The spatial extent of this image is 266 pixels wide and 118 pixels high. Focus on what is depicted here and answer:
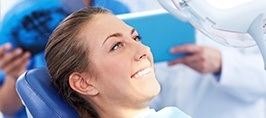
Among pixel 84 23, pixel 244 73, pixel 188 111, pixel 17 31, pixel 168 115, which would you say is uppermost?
pixel 84 23

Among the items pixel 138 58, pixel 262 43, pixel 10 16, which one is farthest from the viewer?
pixel 10 16

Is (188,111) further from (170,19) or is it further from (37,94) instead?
(37,94)

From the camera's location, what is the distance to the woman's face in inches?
45.3

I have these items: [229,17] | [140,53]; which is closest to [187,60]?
[140,53]

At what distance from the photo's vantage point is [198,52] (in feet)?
5.23

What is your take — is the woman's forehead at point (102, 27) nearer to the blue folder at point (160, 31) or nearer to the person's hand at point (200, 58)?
the blue folder at point (160, 31)

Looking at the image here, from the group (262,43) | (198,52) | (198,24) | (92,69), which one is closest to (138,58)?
(92,69)

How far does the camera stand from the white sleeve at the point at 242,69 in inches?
62.6

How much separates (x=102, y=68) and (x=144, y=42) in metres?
0.41

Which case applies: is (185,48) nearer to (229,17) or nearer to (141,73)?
(141,73)

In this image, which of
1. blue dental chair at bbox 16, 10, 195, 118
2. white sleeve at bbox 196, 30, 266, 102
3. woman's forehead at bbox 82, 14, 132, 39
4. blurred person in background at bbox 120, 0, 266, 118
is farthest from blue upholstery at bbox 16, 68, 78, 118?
white sleeve at bbox 196, 30, 266, 102

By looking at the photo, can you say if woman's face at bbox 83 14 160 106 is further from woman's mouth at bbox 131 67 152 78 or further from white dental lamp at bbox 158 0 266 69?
white dental lamp at bbox 158 0 266 69

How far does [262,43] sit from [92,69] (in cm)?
45

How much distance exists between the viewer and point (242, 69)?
160 cm
